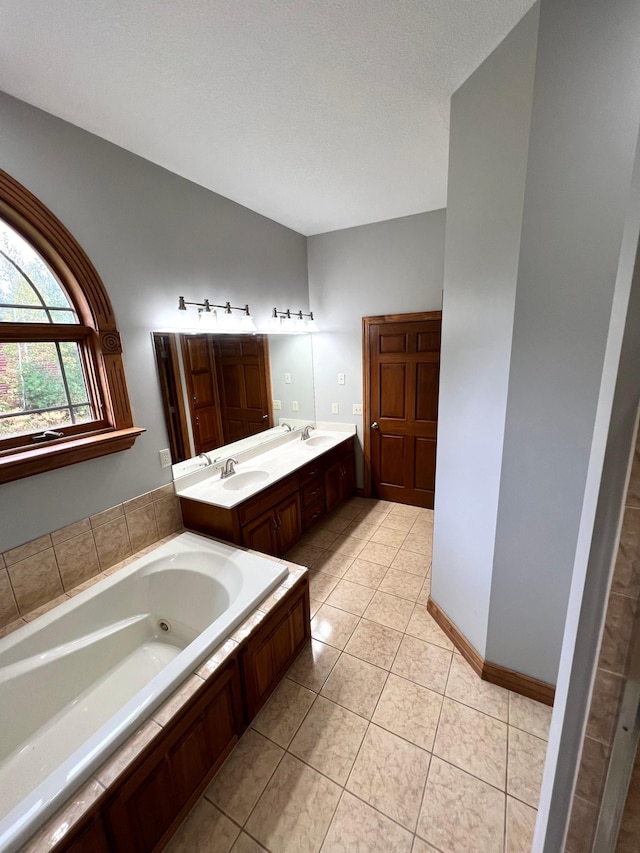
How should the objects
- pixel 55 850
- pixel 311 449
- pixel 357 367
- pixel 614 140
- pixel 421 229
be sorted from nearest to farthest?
pixel 55 850
pixel 614 140
pixel 421 229
pixel 311 449
pixel 357 367

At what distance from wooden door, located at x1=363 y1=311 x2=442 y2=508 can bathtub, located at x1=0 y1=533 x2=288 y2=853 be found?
1942mm

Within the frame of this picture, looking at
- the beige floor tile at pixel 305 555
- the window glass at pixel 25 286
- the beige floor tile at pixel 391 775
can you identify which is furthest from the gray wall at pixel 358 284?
the beige floor tile at pixel 391 775

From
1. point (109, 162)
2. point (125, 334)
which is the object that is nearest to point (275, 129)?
point (109, 162)

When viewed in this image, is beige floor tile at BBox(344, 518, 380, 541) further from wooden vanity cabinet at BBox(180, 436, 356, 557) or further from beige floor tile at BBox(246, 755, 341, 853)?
beige floor tile at BBox(246, 755, 341, 853)

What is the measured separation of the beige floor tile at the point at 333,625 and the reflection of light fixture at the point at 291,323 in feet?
7.39

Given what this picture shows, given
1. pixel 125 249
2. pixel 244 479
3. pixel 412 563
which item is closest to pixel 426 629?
pixel 412 563

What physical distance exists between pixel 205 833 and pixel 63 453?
1.59 m

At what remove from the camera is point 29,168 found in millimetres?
1468

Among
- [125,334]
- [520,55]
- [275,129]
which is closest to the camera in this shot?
[520,55]

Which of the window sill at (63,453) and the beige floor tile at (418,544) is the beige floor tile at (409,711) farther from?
the window sill at (63,453)

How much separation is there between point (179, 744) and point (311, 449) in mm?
→ 2151

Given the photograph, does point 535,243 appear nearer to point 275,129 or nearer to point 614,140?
point 614,140

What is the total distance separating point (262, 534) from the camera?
7.55 ft

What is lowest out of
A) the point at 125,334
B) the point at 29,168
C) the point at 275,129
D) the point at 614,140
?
the point at 125,334
